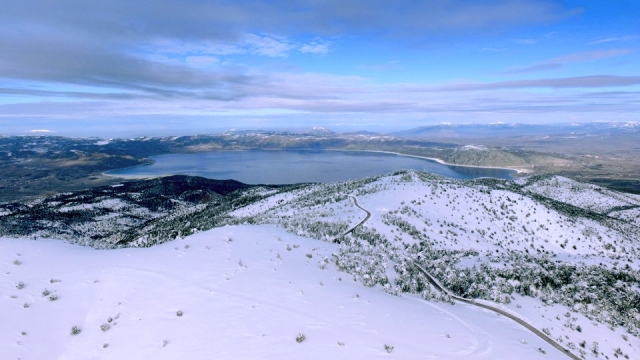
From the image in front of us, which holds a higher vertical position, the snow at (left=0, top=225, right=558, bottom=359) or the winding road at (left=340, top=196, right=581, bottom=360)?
the snow at (left=0, top=225, right=558, bottom=359)

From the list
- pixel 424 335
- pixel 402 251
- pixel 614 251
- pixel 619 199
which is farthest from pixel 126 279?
pixel 619 199

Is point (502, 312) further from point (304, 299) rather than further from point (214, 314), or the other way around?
point (214, 314)

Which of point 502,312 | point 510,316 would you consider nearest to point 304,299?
point 502,312

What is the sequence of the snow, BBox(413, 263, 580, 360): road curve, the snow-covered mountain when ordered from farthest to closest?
1. BBox(413, 263, 580, 360): road curve
2. the snow-covered mountain
3. the snow

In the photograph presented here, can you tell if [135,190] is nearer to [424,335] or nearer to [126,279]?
[126,279]

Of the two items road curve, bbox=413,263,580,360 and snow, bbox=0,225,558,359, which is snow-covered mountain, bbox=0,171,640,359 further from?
road curve, bbox=413,263,580,360

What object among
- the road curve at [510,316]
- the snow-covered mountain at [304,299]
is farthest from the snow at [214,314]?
the road curve at [510,316]

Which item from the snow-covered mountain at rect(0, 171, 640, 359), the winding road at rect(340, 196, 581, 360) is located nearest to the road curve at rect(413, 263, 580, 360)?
the winding road at rect(340, 196, 581, 360)

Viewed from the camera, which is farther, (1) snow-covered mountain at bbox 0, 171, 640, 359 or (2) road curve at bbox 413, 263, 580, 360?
(2) road curve at bbox 413, 263, 580, 360
